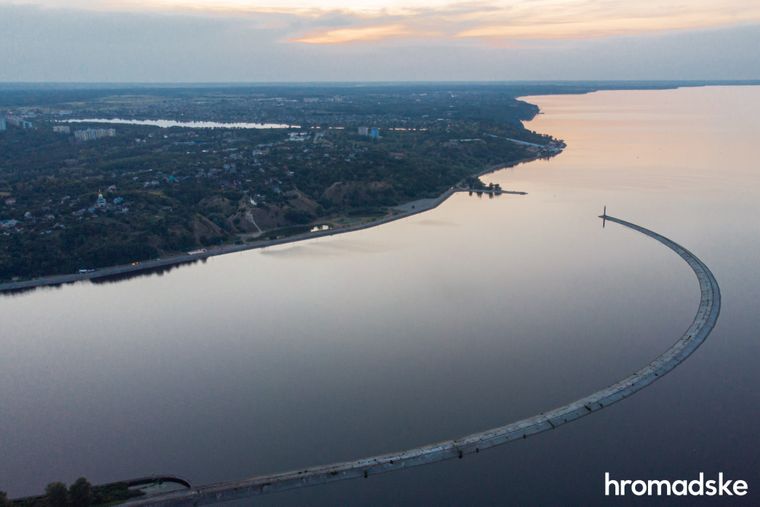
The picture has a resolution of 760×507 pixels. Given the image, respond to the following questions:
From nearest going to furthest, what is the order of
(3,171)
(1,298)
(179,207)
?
1. (1,298)
2. (179,207)
3. (3,171)

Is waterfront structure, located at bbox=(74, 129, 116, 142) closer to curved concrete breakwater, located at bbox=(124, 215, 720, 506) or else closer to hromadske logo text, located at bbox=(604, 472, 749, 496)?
curved concrete breakwater, located at bbox=(124, 215, 720, 506)

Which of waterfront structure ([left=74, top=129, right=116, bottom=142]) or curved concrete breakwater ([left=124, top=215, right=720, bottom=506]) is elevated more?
waterfront structure ([left=74, top=129, right=116, bottom=142])

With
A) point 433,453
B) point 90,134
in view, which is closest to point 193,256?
point 433,453

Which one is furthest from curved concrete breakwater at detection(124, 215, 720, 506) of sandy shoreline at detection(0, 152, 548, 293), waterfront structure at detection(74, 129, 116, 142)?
waterfront structure at detection(74, 129, 116, 142)

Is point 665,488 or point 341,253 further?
point 341,253

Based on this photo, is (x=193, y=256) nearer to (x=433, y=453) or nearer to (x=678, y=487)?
(x=433, y=453)

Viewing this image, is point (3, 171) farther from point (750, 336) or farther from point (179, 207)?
point (750, 336)

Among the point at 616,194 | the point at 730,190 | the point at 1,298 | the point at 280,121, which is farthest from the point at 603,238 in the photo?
the point at 280,121

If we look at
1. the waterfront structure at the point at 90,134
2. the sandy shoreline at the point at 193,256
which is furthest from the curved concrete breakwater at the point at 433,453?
the waterfront structure at the point at 90,134
